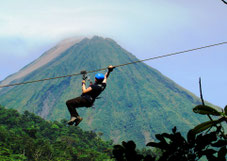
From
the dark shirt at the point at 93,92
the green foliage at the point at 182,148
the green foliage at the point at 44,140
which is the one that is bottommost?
the green foliage at the point at 44,140

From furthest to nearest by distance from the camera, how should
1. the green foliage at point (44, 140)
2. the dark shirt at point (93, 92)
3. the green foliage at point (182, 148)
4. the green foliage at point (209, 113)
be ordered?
1. the green foliage at point (44, 140)
2. the dark shirt at point (93, 92)
3. the green foliage at point (209, 113)
4. the green foliage at point (182, 148)

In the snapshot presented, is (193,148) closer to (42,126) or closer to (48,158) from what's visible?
(48,158)

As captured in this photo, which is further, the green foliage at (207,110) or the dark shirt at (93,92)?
the dark shirt at (93,92)

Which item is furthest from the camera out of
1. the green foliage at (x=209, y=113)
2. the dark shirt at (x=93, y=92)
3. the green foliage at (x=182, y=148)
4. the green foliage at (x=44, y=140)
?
the green foliage at (x=44, y=140)

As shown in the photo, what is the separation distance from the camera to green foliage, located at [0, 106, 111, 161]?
2328 inches

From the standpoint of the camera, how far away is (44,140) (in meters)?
79.4

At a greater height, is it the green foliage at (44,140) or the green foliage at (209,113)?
the green foliage at (209,113)

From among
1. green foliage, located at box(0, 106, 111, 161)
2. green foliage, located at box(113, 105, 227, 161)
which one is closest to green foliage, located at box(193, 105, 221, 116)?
green foliage, located at box(113, 105, 227, 161)

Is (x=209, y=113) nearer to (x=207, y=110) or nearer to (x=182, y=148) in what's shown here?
(x=207, y=110)

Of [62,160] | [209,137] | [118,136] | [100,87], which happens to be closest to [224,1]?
[209,137]

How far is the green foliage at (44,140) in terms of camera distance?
59.1 meters

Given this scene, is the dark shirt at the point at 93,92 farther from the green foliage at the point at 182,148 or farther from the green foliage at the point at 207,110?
the green foliage at the point at 182,148

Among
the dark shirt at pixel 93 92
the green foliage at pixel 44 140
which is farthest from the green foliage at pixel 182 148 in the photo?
the green foliage at pixel 44 140

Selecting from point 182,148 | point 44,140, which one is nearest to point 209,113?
point 182,148
